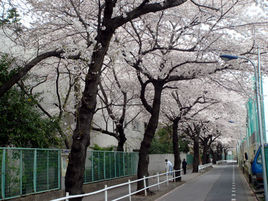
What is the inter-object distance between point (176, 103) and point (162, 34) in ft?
35.9

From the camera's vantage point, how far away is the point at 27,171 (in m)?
11.3

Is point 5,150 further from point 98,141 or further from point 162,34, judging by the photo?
point 98,141

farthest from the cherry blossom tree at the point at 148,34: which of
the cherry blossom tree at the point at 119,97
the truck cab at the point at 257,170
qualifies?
the truck cab at the point at 257,170

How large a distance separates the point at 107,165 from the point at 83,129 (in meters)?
11.3

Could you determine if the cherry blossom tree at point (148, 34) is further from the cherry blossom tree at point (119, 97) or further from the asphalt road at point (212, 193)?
the cherry blossom tree at point (119, 97)

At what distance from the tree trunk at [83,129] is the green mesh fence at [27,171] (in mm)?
3258

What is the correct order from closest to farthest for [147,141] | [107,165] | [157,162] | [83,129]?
1. [83,129]
2. [147,141]
3. [107,165]
4. [157,162]

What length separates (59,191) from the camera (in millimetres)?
13172

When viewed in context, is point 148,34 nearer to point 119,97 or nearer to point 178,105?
point 119,97

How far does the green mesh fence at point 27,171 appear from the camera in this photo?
10195 millimetres

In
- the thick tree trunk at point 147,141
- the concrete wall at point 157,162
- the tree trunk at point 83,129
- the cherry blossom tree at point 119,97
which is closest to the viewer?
the tree trunk at point 83,129

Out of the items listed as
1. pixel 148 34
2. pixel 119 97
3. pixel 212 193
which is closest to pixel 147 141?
pixel 212 193

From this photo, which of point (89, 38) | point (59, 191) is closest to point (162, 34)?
point (89, 38)

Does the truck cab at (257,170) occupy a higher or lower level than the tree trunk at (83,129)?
lower
